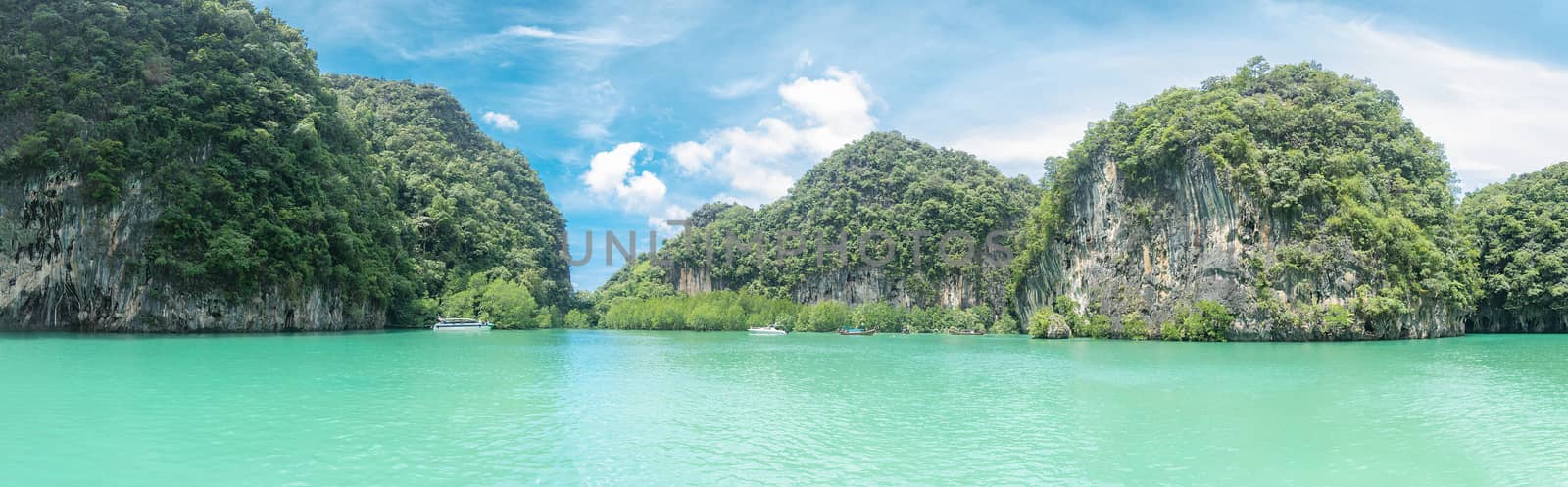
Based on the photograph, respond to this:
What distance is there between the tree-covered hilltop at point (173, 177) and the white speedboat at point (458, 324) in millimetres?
6833

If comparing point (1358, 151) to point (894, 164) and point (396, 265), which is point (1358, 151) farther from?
point (396, 265)

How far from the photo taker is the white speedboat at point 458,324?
6366 cm

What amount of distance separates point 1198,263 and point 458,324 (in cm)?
5204

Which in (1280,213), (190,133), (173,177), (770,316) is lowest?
(770,316)

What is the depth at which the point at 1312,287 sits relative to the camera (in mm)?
43312

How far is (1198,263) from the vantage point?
157 ft

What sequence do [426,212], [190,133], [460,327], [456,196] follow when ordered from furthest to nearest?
[456,196] → [426,212] → [460,327] → [190,133]

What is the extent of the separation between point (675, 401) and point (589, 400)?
1893 mm

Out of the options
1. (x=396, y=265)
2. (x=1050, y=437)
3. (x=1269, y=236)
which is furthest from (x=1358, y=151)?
(x=396, y=265)

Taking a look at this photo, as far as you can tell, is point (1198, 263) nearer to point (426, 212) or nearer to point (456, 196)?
point (426, 212)

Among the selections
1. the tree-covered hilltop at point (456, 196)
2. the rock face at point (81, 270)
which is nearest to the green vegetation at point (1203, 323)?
the tree-covered hilltop at point (456, 196)

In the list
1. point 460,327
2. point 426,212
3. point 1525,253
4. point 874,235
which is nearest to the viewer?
point 1525,253

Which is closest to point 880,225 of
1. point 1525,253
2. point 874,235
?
point 874,235

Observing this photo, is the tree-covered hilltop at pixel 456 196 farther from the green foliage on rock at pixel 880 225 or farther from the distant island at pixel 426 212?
the green foliage on rock at pixel 880 225
